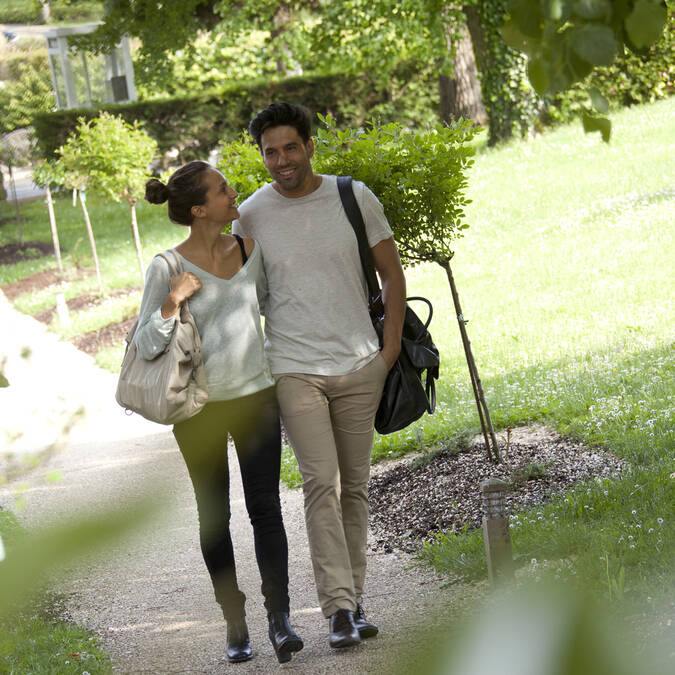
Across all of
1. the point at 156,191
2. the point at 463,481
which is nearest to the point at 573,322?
the point at 463,481

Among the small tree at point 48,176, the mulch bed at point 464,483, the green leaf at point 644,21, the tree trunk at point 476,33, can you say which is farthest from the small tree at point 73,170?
the green leaf at point 644,21

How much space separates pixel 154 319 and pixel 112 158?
1425 cm

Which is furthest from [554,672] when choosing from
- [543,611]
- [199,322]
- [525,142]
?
[525,142]

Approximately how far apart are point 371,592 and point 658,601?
67.1 inches

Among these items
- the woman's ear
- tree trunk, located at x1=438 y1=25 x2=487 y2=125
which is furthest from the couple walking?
tree trunk, located at x1=438 y1=25 x2=487 y2=125

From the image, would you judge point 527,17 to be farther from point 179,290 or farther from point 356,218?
point 356,218

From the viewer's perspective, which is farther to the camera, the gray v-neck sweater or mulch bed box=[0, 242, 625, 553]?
mulch bed box=[0, 242, 625, 553]

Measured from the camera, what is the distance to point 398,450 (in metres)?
7.36

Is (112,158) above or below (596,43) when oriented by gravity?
above

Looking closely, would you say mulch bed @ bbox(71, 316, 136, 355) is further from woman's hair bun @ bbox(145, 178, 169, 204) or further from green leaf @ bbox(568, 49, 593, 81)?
green leaf @ bbox(568, 49, 593, 81)

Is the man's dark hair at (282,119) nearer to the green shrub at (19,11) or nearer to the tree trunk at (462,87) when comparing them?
the green shrub at (19,11)

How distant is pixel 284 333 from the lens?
3.88m

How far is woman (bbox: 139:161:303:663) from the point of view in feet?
11.9

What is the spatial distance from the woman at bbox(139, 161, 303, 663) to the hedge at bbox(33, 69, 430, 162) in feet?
82.0
